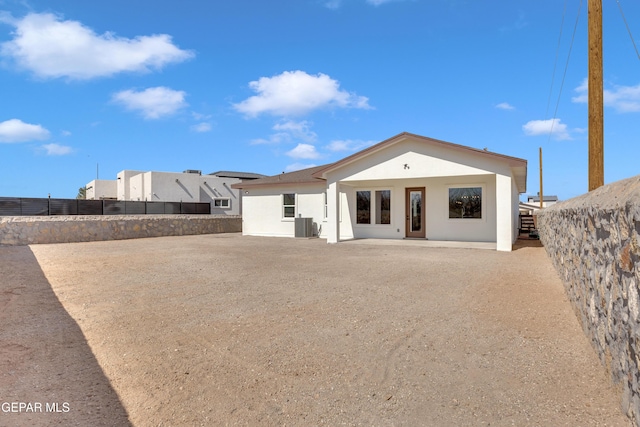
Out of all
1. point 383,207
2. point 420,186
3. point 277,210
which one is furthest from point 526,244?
point 277,210

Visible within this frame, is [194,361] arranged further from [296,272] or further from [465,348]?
[296,272]

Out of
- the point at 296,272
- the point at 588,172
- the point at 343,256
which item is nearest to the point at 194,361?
the point at 296,272

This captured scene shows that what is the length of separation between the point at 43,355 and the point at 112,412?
5.63 ft

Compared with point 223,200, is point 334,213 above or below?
below

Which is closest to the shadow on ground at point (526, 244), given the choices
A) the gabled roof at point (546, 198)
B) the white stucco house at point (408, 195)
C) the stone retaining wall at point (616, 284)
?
the white stucco house at point (408, 195)

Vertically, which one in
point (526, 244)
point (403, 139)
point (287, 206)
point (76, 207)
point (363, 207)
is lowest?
point (526, 244)

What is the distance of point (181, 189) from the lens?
1436 inches

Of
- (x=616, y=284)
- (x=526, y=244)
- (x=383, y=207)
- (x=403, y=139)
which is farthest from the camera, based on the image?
(x=383, y=207)

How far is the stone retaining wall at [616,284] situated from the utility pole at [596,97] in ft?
20.5

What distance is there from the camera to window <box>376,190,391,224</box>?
1848 cm

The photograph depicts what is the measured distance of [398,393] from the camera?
3375 millimetres

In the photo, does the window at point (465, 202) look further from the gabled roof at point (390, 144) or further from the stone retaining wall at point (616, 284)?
the stone retaining wall at point (616, 284)

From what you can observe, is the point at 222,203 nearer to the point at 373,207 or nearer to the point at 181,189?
the point at 181,189

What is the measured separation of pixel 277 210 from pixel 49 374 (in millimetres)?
18098
